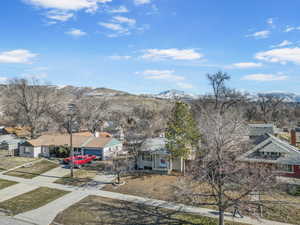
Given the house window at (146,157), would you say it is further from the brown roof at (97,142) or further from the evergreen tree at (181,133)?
the brown roof at (97,142)

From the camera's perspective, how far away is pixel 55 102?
52406 mm

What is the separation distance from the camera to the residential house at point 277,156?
866 inches

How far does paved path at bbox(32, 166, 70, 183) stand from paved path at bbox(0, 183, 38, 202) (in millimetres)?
1886

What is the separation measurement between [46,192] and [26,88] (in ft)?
105

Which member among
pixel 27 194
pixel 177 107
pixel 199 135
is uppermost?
pixel 177 107

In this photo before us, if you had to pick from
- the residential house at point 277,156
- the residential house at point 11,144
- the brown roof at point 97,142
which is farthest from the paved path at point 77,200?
the residential house at point 11,144

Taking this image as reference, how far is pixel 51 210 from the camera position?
53.0 ft

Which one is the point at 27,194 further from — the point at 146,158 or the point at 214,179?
the point at 214,179

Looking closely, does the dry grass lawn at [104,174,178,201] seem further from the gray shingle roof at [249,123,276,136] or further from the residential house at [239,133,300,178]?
the gray shingle roof at [249,123,276,136]

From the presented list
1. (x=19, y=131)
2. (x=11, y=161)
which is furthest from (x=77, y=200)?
(x=19, y=131)

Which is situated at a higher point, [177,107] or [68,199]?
[177,107]

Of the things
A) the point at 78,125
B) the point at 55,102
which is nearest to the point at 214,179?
the point at 78,125

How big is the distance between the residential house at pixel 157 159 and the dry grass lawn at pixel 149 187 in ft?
5.86

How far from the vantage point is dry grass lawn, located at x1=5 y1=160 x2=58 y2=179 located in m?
25.3
